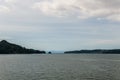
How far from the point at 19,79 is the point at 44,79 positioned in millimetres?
7144

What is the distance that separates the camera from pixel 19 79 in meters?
78.4

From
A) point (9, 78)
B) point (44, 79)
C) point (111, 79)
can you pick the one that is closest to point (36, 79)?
point (44, 79)

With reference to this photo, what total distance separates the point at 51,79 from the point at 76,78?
7.75 meters

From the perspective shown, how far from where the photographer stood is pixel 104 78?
8150 cm

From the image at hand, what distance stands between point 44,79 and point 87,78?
1303cm

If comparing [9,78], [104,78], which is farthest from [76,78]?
[9,78]

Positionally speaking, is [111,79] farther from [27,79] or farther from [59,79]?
[27,79]

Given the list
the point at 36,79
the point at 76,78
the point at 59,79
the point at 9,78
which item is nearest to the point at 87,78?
the point at 76,78

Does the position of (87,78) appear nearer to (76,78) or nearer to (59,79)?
(76,78)

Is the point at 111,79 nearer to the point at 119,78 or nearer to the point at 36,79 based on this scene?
the point at 119,78

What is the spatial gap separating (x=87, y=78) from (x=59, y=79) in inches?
339

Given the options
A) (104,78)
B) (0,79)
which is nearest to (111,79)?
(104,78)

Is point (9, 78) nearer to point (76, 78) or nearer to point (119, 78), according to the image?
point (76, 78)

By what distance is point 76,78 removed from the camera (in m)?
81.8
